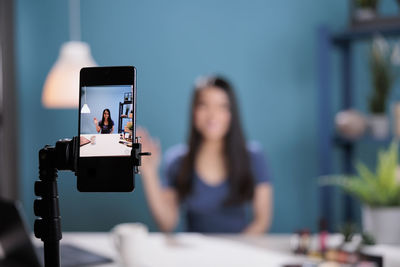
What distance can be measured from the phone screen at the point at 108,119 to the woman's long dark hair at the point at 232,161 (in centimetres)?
202

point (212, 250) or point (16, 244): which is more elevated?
point (16, 244)

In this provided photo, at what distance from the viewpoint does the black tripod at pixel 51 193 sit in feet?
1.20

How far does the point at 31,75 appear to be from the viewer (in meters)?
3.12

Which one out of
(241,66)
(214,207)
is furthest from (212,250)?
(241,66)

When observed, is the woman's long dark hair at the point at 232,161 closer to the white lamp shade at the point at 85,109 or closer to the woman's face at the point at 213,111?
the woman's face at the point at 213,111

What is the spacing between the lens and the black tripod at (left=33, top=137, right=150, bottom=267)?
367mm

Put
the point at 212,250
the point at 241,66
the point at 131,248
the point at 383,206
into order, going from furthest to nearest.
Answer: the point at 241,66
the point at 383,206
the point at 212,250
the point at 131,248

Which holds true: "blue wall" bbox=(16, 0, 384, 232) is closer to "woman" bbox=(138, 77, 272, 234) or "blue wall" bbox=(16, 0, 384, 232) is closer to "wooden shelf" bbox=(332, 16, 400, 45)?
"wooden shelf" bbox=(332, 16, 400, 45)

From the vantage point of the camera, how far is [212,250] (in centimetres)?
146

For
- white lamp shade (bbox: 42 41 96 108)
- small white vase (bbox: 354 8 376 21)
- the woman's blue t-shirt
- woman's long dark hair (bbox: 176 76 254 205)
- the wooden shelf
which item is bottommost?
the woman's blue t-shirt

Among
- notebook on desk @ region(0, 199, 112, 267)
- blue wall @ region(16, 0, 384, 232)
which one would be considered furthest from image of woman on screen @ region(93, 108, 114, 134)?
blue wall @ region(16, 0, 384, 232)

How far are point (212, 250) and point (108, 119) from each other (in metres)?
1.18

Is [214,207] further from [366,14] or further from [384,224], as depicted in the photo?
[366,14]

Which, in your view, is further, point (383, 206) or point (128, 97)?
point (383, 206)
